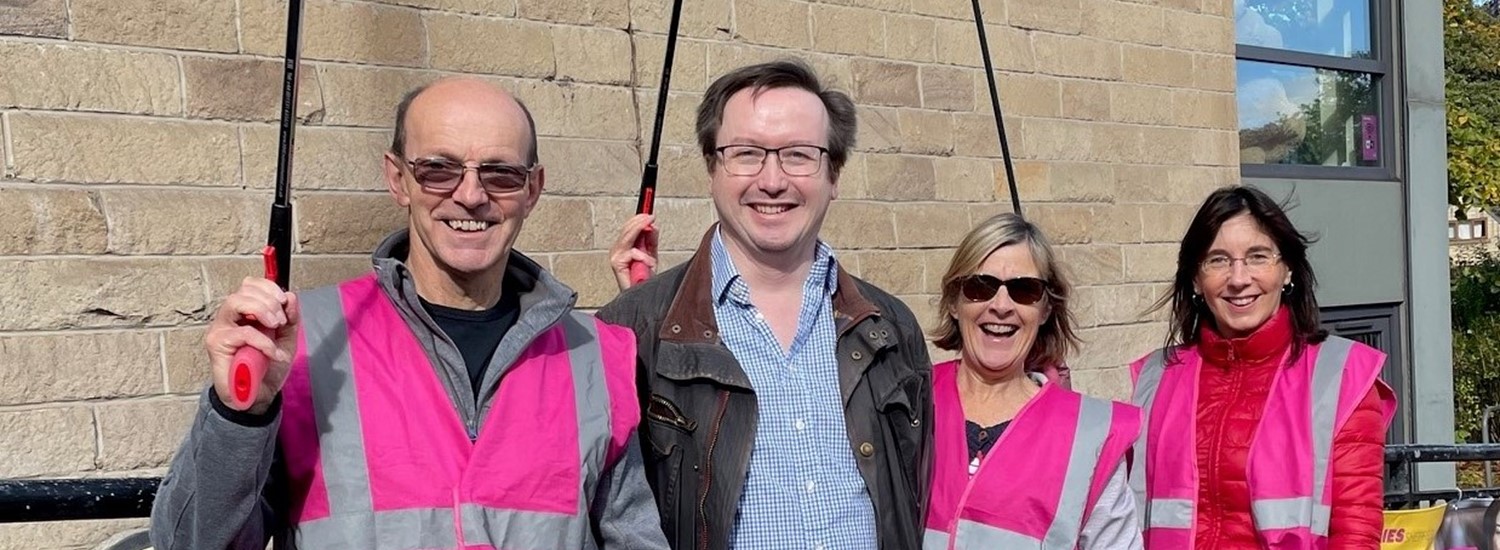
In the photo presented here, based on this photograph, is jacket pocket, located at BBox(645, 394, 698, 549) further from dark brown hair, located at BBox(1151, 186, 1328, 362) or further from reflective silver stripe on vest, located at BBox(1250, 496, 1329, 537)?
dark brown hair, located at BBox(1151, 186, 1328, 362)

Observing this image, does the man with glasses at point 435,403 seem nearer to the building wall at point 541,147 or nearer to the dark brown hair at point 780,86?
the dark brown hair at point 780,86

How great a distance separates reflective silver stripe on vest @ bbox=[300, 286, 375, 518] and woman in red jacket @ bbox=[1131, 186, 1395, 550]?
6.17 feet

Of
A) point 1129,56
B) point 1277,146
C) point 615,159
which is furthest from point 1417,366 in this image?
point 615,159

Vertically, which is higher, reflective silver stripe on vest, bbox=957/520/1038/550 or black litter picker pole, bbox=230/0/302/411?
black litter picker pole, bbox=230/0/302/411

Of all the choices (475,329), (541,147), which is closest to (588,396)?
(475,329)

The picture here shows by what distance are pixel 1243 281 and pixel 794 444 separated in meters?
1.26

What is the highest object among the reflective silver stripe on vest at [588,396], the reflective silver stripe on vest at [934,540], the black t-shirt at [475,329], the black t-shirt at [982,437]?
the black t-shirt at [475,329]

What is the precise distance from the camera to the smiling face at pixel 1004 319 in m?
2.94

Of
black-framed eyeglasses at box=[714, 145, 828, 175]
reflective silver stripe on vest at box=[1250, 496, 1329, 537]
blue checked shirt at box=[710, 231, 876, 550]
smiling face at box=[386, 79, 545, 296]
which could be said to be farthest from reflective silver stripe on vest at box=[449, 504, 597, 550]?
reflective silver stripe on vest at box=[1250, 496, 1329, 537]

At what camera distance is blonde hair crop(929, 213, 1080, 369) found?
2963mm

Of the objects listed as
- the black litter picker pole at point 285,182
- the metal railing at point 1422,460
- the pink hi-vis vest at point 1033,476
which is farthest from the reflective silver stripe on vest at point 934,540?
the metal railing at point 1422,460

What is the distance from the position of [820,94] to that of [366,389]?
1.06 metres

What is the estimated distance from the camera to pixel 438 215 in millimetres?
2062

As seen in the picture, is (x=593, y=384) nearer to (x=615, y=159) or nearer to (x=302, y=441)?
(x=302, y=441)
